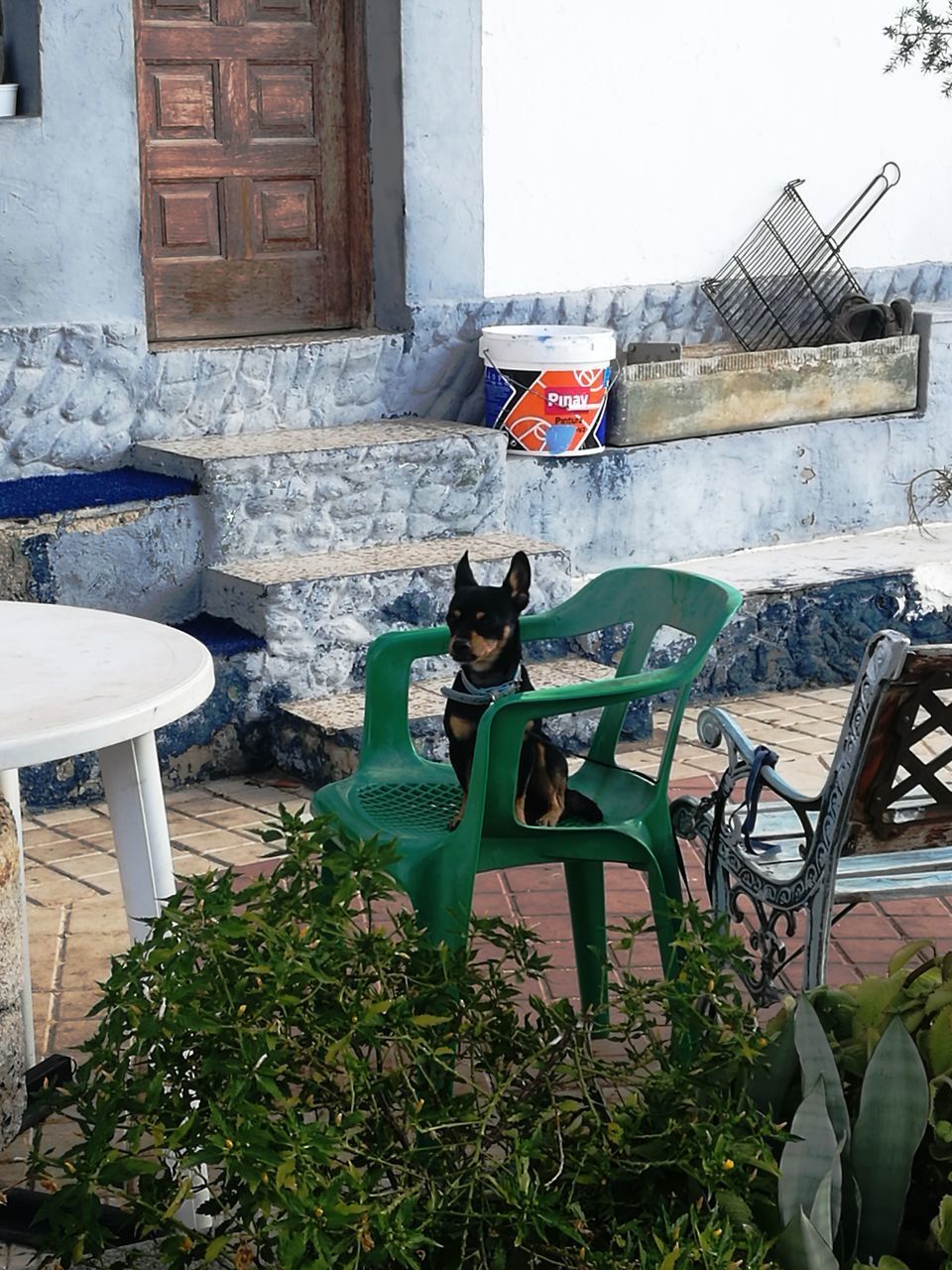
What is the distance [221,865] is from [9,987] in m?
2.10

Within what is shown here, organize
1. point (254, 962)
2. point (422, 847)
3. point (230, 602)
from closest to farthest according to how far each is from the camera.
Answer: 1. point (254, 962)
2. point (422, 847)
3. point (230, 602)

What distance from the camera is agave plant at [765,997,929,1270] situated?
228 centimetres

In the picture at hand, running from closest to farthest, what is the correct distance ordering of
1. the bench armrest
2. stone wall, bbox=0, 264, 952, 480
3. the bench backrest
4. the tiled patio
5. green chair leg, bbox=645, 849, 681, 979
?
1. the bench backrest
2. the bench armrest
3. green chair leg, bbox=645, 849, 681, 979
4. the tiled patio
5. stone wall, bbox=0, 264, 952, 480

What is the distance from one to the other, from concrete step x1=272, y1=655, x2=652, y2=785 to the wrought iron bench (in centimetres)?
208

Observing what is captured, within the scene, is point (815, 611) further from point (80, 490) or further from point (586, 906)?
point (586, 906)

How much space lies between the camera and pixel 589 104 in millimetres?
7590

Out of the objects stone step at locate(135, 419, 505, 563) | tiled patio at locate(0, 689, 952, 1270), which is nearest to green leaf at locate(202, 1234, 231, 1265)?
tiled patio at locate(0, 689, 952, 1270)

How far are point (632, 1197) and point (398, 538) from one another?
4449mm

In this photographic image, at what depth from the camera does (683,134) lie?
312 inches

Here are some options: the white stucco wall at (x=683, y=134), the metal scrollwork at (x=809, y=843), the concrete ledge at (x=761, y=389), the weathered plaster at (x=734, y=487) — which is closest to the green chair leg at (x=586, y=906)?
the metal scrollwork at (x=809, y=843)

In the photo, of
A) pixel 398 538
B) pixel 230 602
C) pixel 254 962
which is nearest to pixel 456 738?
pixel 254 962

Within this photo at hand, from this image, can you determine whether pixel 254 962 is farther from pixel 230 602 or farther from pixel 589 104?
pixel 589 104

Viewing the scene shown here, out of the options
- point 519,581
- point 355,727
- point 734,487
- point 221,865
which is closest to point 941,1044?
point 519,581

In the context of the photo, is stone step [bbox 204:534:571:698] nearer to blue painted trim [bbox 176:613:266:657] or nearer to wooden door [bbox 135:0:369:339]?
blue painted trim [bbox 176:613:266:657]
